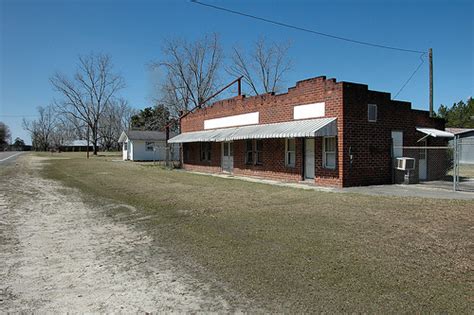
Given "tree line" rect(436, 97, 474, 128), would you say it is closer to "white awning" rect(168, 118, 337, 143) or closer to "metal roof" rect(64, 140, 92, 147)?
"white awning" rect(168, 118, 337, 143)

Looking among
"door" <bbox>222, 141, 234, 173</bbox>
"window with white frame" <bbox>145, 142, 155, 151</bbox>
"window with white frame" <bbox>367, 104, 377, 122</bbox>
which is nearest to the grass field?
"window with white frame" <bbox>367, 104, 377, 122</bbox>

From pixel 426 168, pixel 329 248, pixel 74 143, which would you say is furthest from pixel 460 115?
pixel 74 143

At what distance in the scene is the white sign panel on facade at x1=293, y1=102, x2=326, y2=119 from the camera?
14898 millimetres

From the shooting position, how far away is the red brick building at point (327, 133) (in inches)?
553

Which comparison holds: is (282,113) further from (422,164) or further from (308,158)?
(422,164)

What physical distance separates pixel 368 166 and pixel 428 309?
455 inches

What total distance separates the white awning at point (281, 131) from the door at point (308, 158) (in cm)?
95

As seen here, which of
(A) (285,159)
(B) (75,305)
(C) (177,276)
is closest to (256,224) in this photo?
(C) (177,276)

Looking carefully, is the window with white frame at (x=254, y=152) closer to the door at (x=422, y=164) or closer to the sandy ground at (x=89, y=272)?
the door at (x=422, y=164)

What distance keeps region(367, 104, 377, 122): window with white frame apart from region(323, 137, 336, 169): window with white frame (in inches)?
68.3

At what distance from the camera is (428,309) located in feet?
11.8

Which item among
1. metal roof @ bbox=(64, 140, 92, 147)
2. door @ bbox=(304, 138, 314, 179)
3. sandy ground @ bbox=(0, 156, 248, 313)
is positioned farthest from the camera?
metal roof @ bbox=(64, 140, 92, 147)

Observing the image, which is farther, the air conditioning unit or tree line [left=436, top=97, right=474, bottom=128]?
tree line [left=436, top=97, right=474, bottom=128]

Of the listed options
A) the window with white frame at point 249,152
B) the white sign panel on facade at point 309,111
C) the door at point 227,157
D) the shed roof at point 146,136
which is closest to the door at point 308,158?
the white sign panel on facade at point 309,111
